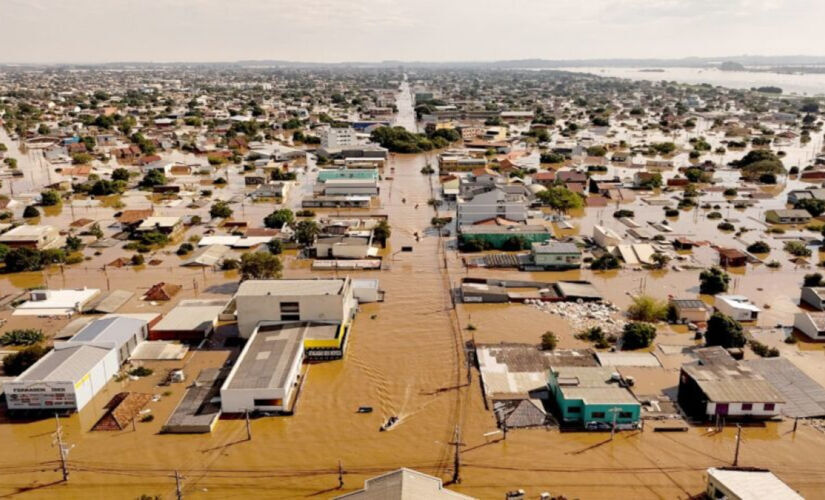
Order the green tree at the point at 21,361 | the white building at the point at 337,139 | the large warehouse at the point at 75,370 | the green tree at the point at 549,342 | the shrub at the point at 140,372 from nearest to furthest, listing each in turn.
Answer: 1. the large warehouse at the point at 75,370
2. the green tree at the point at 21,361
3. the shrub at the point at 140,372
4. the green tree at the point at 549,342
5. the white building at the point at 337,139

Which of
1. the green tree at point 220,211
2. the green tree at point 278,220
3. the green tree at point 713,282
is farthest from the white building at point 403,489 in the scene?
the green tree at point 220,211

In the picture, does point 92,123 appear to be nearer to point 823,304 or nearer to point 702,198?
point 702,198

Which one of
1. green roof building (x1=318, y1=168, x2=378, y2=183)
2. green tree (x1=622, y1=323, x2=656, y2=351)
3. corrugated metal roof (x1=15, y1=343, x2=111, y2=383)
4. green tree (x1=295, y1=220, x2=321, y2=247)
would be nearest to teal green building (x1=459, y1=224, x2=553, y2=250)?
green tree (x1=295, y1=220, x2=321, y2=247)

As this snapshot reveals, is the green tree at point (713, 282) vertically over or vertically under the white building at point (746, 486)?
over

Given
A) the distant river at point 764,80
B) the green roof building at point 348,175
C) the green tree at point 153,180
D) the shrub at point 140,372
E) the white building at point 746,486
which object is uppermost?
the distant river at point 764,80

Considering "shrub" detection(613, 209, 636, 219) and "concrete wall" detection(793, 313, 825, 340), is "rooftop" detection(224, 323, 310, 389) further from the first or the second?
"shrub" detection(613, 209, 636, 219)

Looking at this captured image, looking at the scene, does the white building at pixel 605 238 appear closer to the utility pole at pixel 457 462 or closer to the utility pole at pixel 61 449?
the utility pole at pixel 457 462
